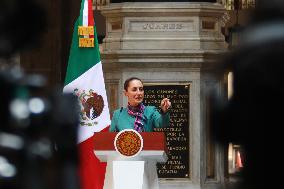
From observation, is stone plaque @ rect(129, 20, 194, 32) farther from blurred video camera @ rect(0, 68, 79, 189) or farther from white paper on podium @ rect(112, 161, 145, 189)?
blurred video camera @ rect(0, 68, 79, 189)

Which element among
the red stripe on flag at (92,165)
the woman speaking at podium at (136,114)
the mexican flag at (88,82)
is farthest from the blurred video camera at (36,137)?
the mexican flag at (88,82)

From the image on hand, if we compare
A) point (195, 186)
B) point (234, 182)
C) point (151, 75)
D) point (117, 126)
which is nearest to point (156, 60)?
point (151, 75)

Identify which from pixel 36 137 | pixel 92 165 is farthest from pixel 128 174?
→ pixel 36 137

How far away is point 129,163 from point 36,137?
944 centimetres

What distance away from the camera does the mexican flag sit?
1552 cm

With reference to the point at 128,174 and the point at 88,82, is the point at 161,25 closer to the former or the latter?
the point at 88,82

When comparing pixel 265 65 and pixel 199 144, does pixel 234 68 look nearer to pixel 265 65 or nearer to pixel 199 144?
pixel 265 65

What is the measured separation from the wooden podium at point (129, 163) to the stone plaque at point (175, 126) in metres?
3.71

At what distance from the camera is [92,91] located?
15.7 meters

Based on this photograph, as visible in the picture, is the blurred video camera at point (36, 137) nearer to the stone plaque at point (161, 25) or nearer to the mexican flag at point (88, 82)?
the mexican flag at point (88, 82)

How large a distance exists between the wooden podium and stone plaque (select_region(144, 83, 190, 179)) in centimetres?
371

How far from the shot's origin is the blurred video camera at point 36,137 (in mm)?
3061

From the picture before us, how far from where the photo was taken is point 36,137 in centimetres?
308

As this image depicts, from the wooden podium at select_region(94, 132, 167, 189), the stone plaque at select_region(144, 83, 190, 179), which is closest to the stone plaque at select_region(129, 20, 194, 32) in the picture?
the stone plaque at select_region(144, 83, 190, 179)
